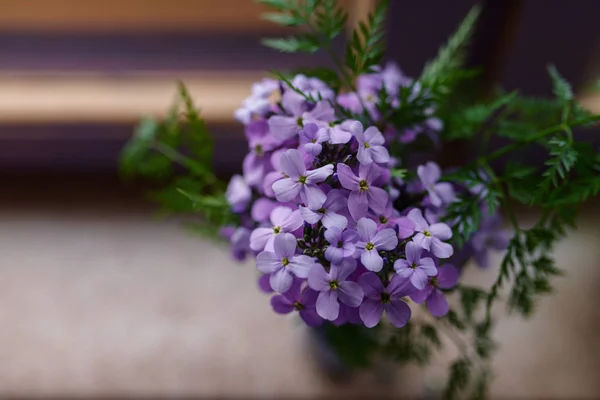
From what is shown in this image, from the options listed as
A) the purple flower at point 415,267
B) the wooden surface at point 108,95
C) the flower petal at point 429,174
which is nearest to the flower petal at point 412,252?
the purple flower at point 415,267

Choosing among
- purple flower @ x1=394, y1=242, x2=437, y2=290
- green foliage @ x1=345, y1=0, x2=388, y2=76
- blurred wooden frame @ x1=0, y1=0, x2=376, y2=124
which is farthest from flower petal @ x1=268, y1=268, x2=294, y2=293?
blurred wooden frame @ x1=0, y1=0, x2=376, y2=124

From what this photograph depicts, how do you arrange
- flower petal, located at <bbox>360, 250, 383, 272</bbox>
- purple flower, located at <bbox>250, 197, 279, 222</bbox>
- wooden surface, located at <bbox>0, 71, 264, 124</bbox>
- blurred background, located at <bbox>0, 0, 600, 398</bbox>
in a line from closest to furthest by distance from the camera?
flower petal, located at <bbox>360, 250, 383, 272</bbox>, purple flower, located at <bbox>250, 197, 279, 222</bbox>, blurred background, located at <bbox>0, 0, 600, 398</bbox>, wooden surface, located at <bbox>0, 71, 264, 124</bbox>

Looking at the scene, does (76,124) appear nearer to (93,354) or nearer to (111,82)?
(111,82)

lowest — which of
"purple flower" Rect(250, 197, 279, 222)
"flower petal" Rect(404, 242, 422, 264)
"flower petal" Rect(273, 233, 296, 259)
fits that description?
"purple flower" Rect(250, 197, 279, 222)

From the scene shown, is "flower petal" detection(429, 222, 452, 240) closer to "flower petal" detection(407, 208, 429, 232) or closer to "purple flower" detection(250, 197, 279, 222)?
"flower petal" detection(407, 208, 429, 232)

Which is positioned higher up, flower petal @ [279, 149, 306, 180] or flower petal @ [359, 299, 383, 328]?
flower petal @ [279, 149, 306, 180]

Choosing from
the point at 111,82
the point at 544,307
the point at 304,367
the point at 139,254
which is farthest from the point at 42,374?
the point at 544,307
